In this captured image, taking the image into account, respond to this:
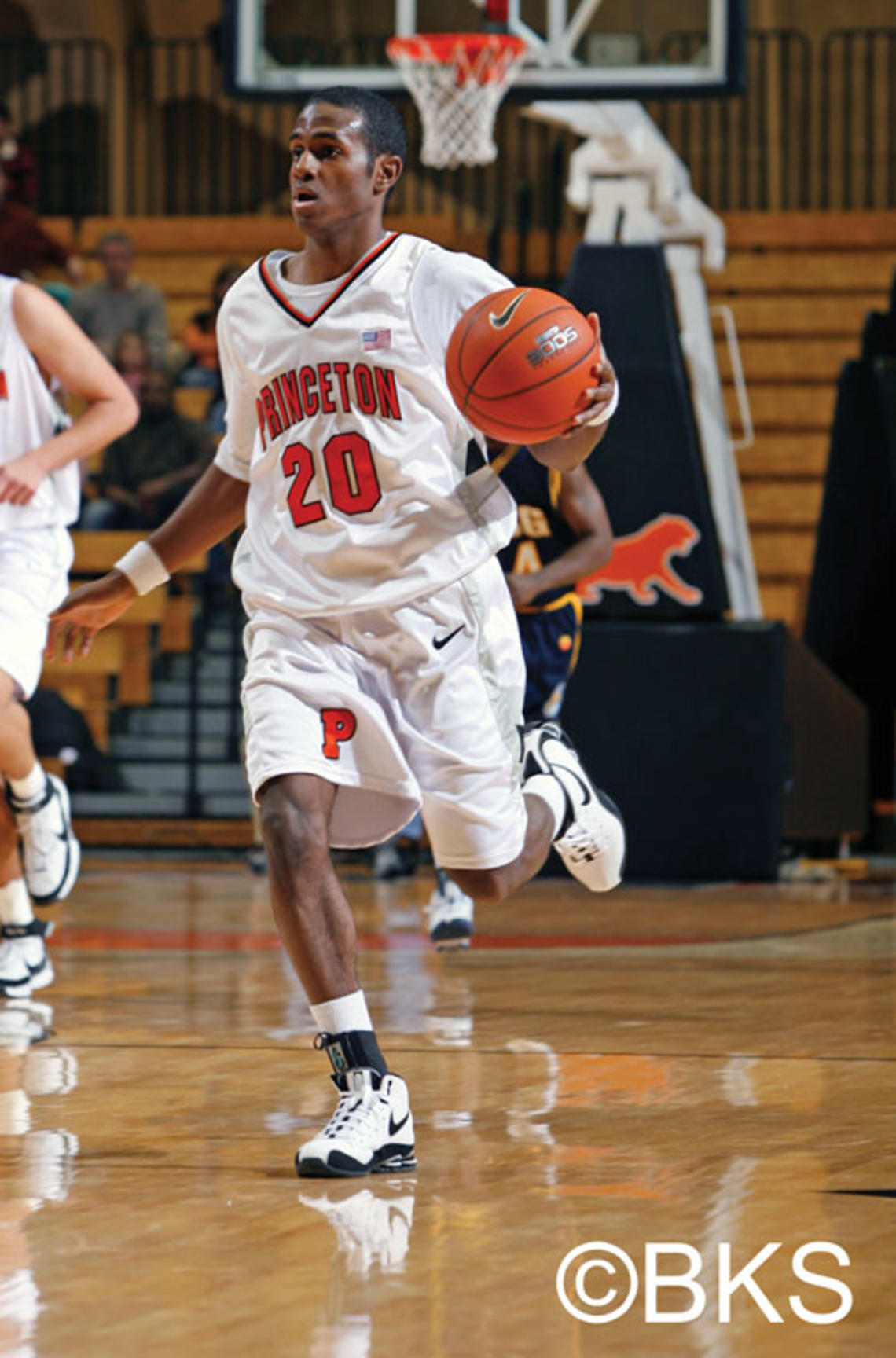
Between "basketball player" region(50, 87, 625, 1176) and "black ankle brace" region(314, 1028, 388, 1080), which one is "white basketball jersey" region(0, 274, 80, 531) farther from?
"black ankle brace" region(314, 1028, 388, 1080)

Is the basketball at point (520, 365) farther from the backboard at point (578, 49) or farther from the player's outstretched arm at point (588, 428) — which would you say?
the backboard at point (578, 49)

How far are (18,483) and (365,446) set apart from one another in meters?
1.65

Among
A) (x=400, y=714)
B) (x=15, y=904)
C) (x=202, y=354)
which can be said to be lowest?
(x=202, y=354)

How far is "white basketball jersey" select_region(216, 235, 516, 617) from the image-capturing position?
4.00m

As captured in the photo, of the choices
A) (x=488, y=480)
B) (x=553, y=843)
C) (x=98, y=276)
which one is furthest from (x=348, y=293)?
(x=98, y=276)

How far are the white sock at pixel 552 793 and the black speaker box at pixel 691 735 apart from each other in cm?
493

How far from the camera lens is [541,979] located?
6461mm

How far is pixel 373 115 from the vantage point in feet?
13.6

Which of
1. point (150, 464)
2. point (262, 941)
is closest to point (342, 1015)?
point (262, 941)

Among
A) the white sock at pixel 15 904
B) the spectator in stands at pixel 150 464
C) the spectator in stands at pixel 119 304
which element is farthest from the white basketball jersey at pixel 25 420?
the spectator in stands at pixel 119 304

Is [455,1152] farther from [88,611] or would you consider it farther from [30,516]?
[30,516]

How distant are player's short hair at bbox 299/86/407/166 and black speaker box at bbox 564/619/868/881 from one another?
231 inches

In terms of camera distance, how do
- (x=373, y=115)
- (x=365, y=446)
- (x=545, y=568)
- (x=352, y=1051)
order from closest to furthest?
(x=352, y=1051) → (x=365, y=446) → (x=373, y=115) → (x=545, y=568)

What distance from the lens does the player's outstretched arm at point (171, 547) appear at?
4387mm
